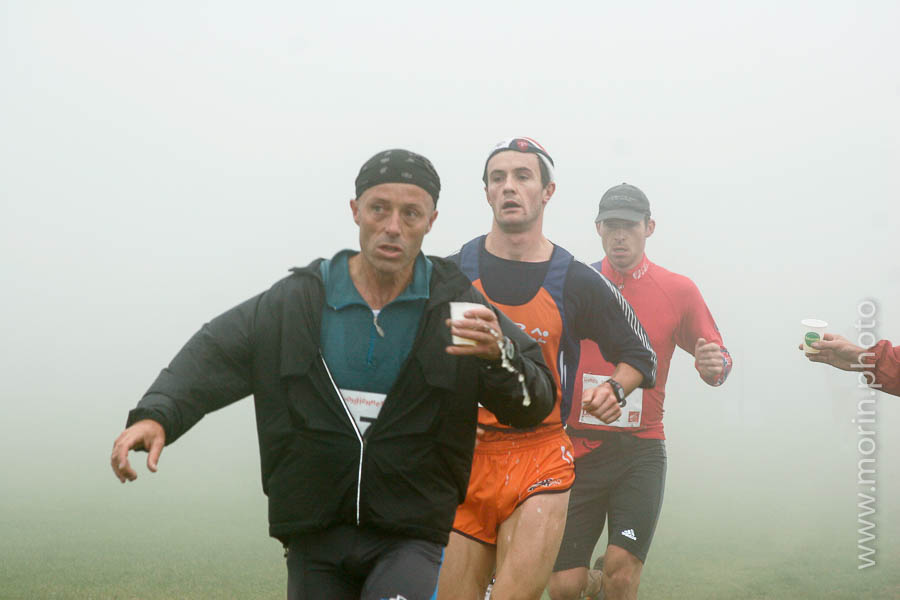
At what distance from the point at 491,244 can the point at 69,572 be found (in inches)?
307

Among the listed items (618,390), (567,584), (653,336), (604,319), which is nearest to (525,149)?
(604,319)

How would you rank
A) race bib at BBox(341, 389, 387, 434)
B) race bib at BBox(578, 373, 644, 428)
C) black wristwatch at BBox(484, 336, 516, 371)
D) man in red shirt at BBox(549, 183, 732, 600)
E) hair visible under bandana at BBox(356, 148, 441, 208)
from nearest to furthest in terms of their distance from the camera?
black wristwatch at BBox(484, 336, 516, 371), race bib at BBox(341, 389, 387, 434), hair visible under bandana at BBox(356, 148, 441, 208), man in red shirt at BBox(549, 183, 732, 600), race bib at BBox(578, 373, 644, 428)

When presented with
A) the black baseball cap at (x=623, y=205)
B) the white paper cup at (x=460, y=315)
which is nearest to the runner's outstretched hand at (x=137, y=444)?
the white paper cup at (x=460, y=315)

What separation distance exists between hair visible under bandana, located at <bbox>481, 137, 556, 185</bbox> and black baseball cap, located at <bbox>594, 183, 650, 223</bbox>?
7.13ft

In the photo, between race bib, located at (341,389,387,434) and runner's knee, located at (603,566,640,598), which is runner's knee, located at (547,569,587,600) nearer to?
runner's knee, located at (603,566,640,598)

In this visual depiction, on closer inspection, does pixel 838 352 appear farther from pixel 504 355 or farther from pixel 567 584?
pixel 504 355

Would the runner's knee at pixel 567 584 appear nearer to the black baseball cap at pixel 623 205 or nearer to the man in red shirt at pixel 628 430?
the man in red shirt at pixel 628 430

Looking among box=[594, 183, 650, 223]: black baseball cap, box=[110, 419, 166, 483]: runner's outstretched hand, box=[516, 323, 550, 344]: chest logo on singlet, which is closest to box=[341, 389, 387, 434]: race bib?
box=[110, 419, 166, 483]: runner's outstretched hand

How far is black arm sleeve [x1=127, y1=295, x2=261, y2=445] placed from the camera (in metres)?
3.72

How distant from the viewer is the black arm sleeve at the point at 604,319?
19.3 ft

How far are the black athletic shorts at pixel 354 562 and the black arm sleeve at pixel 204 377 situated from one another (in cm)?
59

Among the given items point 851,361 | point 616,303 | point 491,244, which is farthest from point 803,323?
point 491,244

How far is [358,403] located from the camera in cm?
396

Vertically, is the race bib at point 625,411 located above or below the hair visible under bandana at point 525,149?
below
